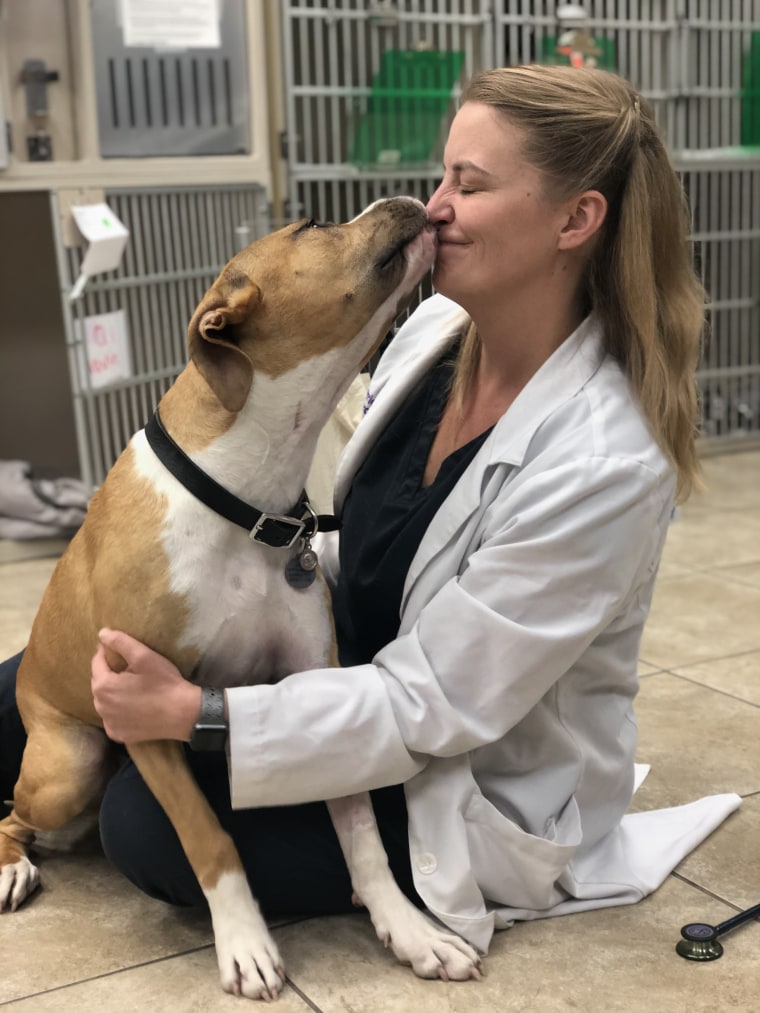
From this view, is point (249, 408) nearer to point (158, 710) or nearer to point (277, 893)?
point (158, 710)

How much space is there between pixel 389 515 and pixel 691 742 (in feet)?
2.93

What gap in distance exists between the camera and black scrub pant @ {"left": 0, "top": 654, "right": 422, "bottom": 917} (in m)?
1.66

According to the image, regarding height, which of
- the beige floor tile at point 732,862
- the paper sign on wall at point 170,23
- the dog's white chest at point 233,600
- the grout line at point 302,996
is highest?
the paper sign on wall at point 170,23

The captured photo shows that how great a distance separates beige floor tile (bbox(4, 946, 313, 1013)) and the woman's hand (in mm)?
314

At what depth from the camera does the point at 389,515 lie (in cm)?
181

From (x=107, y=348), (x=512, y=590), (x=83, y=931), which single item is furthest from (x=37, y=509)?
(x=512, y=590)

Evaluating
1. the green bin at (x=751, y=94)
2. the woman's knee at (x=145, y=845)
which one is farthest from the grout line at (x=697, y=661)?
the green bin at (x=751, y=94)

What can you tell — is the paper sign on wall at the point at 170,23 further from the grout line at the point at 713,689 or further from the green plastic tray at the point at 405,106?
the grout line at the point at 713,689

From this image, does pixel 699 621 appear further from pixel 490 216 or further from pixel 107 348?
pixel 107 348

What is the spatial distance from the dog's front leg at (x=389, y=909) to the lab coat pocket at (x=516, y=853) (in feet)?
0.31

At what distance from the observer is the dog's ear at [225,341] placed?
1.50 m

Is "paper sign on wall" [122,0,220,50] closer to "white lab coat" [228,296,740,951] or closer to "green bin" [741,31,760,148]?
"green bin" [741,31,760,148]

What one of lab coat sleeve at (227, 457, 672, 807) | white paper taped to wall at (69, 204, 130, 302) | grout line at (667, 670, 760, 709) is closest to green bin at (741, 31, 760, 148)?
white paper taped to wall at (69, 204, 130, 302)

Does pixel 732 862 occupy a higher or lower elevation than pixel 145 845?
lower
